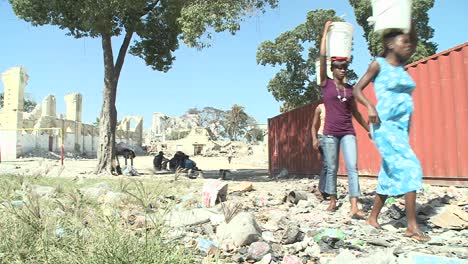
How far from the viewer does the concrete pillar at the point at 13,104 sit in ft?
78.3

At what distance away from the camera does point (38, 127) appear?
27.3 meters

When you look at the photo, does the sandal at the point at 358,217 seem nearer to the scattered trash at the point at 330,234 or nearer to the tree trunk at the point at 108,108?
the scattered trash at the point at 330,234

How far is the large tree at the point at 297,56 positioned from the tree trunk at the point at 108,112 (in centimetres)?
1347

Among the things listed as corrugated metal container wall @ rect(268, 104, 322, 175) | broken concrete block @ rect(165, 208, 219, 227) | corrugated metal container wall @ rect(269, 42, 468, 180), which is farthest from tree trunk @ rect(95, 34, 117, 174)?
broken concrete block @ rect(165, 208, 219, 227)

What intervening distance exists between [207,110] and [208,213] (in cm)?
6619

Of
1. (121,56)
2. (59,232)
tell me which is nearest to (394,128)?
(59,232)

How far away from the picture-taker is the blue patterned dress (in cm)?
309

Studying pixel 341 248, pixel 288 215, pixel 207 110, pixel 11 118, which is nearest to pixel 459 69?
pixel 288 215

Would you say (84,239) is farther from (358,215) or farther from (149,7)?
(149,7)

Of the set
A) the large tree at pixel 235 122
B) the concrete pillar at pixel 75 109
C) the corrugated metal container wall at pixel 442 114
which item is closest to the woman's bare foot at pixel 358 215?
the corrugated metal container wall at pixel 442 114

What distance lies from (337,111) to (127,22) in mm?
9848

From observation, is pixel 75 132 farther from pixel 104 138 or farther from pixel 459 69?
pixel 459 69

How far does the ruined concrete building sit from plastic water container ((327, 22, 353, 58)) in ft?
56.6

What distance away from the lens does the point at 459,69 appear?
5770 millimetres
